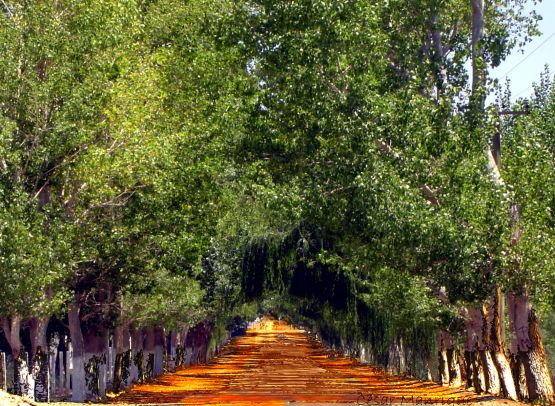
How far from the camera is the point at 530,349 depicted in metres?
34.5

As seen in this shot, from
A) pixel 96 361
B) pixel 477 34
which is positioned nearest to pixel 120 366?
pixel 96 361

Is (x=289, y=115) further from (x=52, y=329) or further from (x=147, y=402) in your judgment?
(x=52, y=329)

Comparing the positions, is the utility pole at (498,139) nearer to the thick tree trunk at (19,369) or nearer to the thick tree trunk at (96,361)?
the thick tree trunk at (19,369)

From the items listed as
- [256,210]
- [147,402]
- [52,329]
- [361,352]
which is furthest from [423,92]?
[361,352]

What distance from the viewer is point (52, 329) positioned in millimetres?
53812

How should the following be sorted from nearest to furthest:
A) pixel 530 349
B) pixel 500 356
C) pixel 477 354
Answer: pixel 530 349 → pixel 500 356 → pixel 477 354

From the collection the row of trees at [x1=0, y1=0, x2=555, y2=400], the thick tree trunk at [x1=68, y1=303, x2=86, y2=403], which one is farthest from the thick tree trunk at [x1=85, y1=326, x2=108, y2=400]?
the row of trees at [x1=0, y1=0, x2=555, y2=400]

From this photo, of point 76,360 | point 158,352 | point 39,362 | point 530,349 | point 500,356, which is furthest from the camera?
point 158,352

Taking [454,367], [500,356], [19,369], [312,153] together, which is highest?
[312,153]

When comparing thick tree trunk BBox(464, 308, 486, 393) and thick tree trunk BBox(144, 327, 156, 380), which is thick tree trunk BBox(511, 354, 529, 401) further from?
thick tree trunk BBox(144, 327, 156, 380)

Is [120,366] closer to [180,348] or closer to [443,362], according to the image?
[443,362]

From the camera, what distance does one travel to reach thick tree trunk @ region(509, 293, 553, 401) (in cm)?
3406

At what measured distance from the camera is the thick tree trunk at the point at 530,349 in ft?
112

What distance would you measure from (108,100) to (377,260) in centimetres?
959
